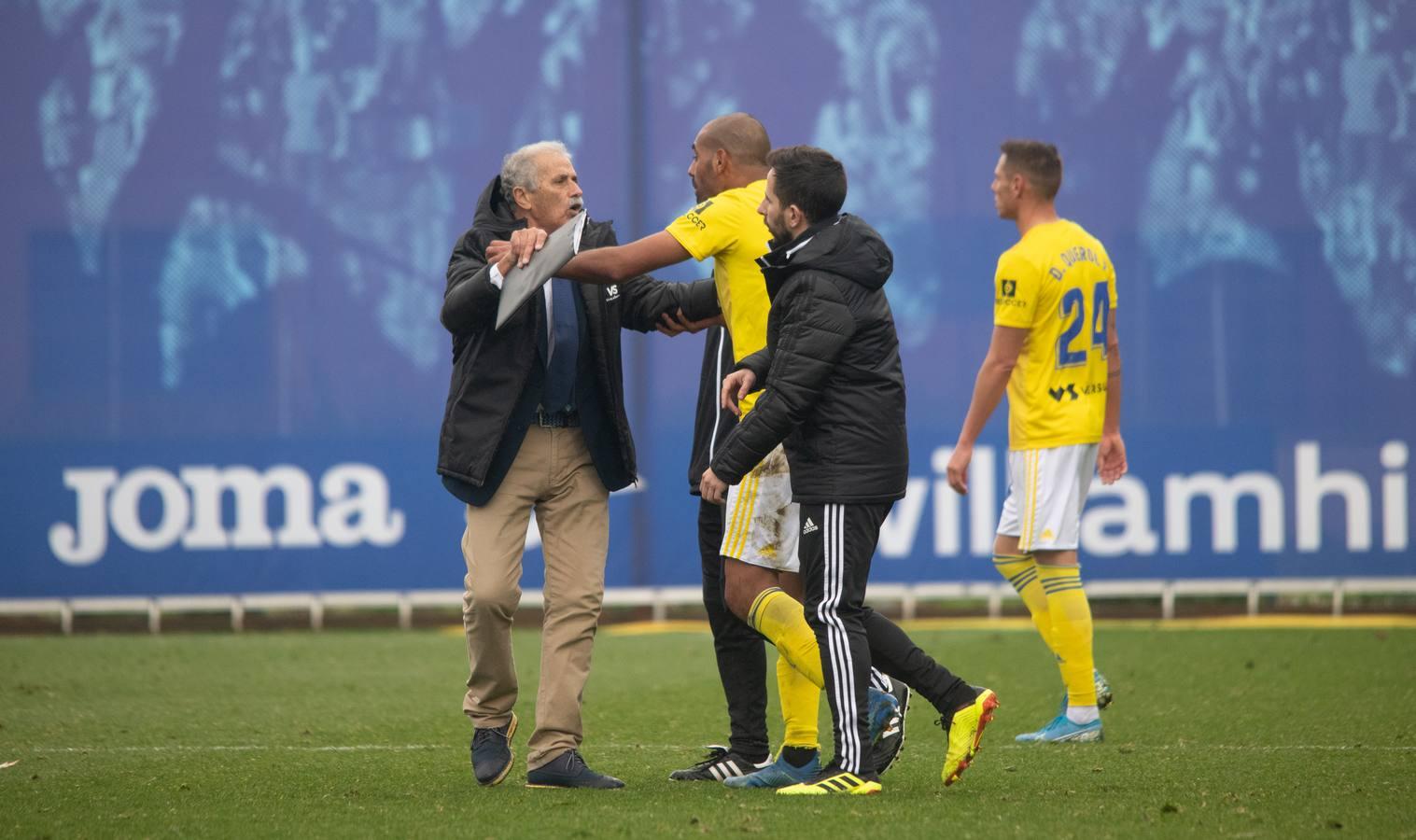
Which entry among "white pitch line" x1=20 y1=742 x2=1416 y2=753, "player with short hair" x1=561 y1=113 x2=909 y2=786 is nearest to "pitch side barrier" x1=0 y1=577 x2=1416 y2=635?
"white pitch line" x1=20 y1=742 x2=1416 y2=753

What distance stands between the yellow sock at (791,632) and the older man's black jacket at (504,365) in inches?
25.0

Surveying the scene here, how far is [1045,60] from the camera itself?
33.4 ft

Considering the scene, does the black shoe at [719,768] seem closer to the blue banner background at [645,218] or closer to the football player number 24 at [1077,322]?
the football player number 24 at [1077,322]

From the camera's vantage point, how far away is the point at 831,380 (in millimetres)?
4594

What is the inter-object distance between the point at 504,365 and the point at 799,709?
129cm

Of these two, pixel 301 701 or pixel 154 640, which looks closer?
pixel 301 701

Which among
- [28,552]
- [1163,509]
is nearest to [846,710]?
[1163,509]

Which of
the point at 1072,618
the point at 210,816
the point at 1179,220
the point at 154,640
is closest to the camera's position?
the point at 210,816

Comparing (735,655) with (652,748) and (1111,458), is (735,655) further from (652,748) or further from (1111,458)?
(1111,458)

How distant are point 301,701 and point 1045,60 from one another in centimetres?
578

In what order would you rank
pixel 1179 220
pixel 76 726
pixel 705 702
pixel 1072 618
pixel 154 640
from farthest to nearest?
pixel 1179 220 < pixel 154 640 < pixel 705 702 < pixel 76 726 < pixel 1072 618

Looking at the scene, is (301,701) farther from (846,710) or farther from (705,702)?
(846,710)

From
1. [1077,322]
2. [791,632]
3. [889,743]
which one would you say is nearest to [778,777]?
[889,743]

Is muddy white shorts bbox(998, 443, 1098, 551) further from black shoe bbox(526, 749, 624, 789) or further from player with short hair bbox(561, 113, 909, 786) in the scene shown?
black shoe bbox(526, 749, 624, 789)
